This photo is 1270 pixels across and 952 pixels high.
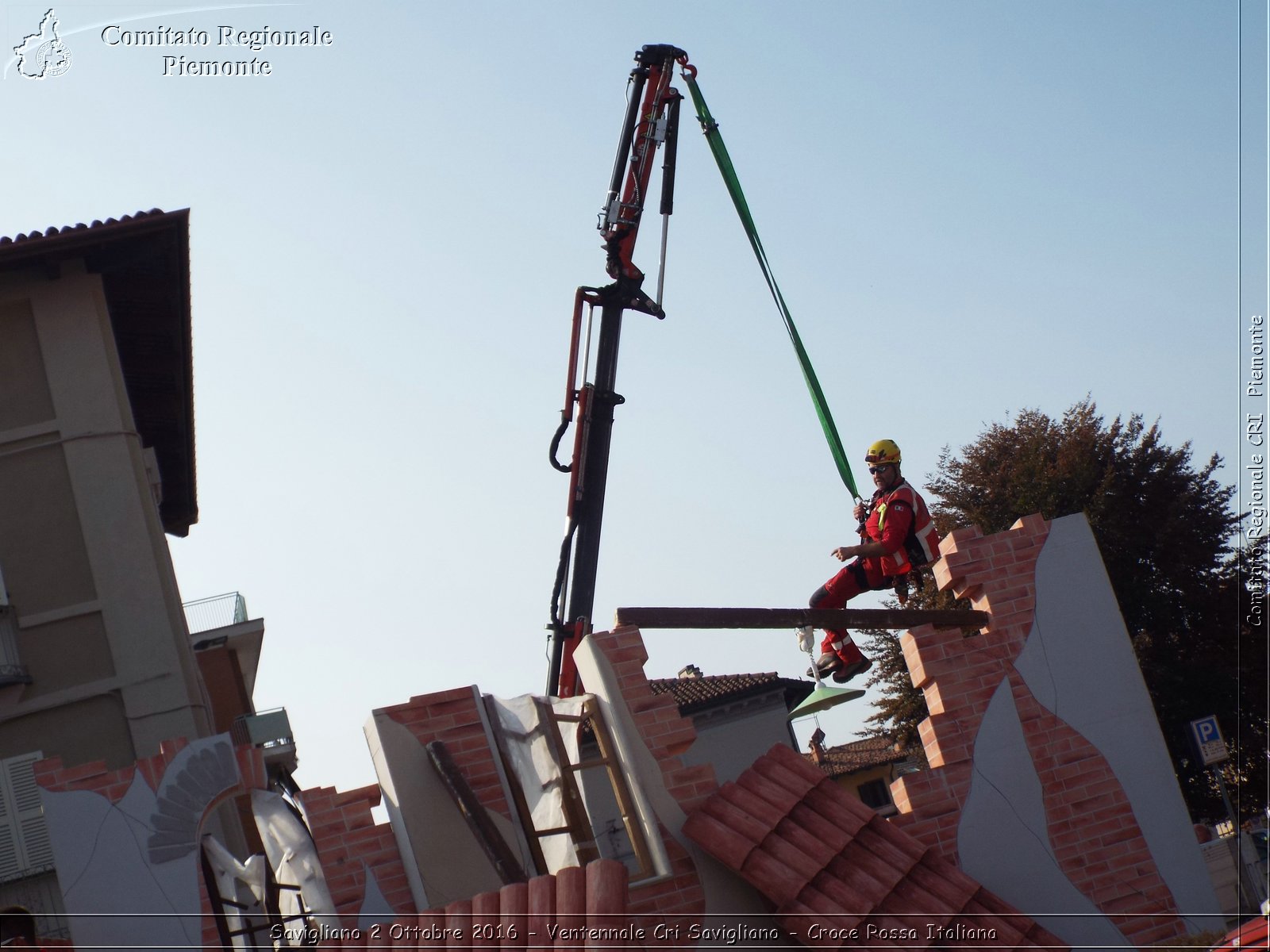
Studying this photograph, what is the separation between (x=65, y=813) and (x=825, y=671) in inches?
203

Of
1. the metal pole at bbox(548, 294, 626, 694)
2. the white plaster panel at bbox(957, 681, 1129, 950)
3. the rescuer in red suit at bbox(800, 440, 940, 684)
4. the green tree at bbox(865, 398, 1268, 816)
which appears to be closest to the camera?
the white plaster panel at bbox(957, 681, 1129, 950)

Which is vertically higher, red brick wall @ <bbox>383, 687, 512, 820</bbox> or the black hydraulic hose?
the black hydraulic hose

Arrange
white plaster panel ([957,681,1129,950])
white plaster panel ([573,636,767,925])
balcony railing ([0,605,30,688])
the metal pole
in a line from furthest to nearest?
1. balcony railing ([0,605,30,688])
2. the metal pole
3. white plaster panel ([957,681,1129,950])
4. white plaster panel ([573,636,767,925])

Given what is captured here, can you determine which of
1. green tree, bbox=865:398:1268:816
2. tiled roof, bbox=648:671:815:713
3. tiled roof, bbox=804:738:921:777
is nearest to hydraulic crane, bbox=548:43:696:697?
green tree, bbox=865:398:1268:816

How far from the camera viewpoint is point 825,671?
10016 mm

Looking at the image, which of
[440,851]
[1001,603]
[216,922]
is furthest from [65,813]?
[1001,603]

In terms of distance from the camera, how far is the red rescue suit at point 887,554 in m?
9.92

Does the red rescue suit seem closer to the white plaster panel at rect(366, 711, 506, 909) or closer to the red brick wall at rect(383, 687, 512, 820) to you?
the red brick wall at rect(383, 687, 512, 820)

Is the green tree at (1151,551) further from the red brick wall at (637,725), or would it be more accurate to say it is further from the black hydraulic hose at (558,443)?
the red brick wall at (637,725)

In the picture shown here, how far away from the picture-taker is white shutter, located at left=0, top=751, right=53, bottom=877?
15.5 meters

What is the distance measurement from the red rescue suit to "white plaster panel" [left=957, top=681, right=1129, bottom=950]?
1.90 meters

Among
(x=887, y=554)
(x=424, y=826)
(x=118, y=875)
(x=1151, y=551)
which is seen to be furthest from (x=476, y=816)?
(x=1151, y=551)

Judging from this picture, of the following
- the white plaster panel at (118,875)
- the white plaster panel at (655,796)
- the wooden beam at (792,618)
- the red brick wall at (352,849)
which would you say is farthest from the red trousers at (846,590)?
the white plaster panel at (118,875)

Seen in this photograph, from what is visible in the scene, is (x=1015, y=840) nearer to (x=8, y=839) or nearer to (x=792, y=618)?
(x=792, y=618)
